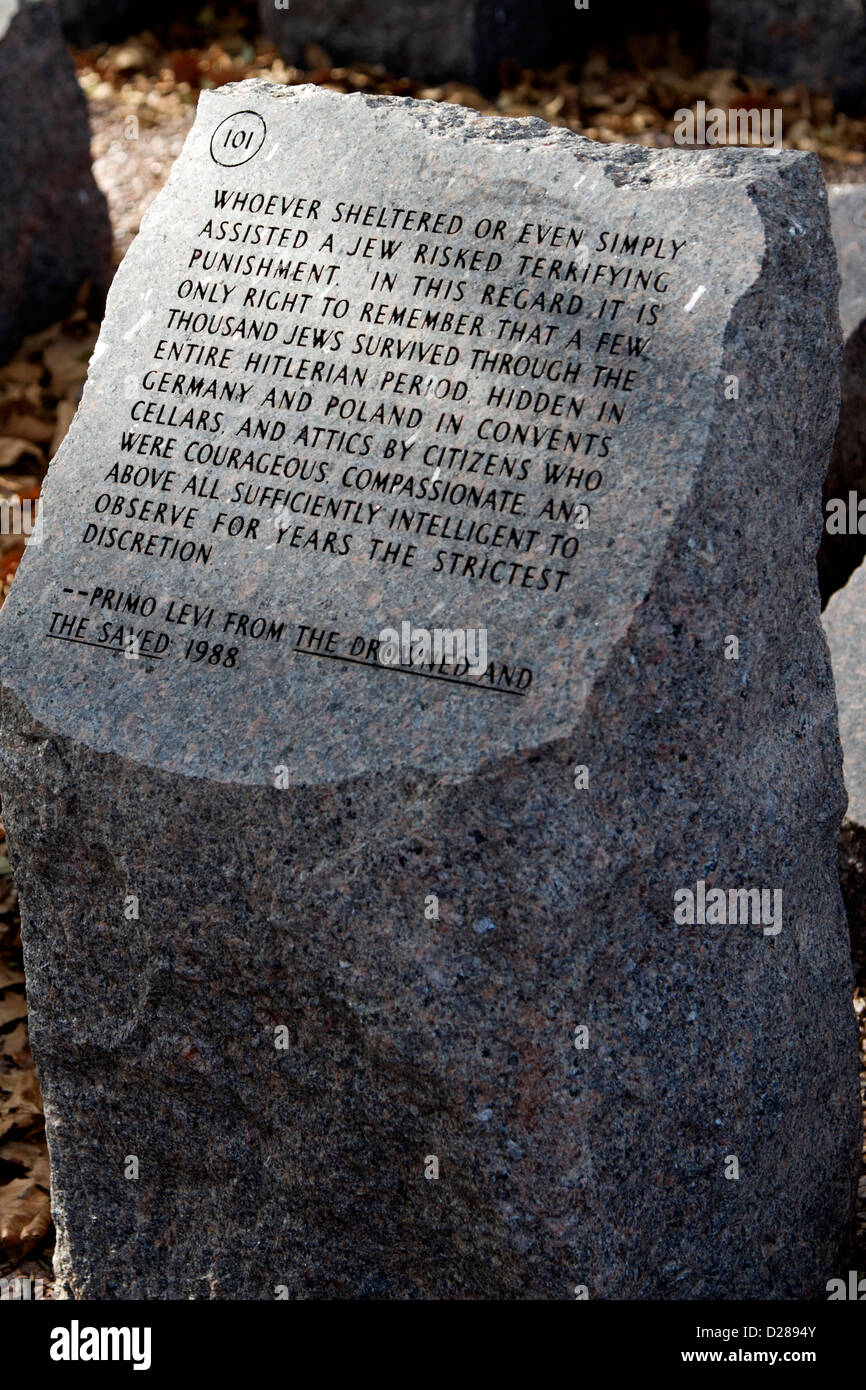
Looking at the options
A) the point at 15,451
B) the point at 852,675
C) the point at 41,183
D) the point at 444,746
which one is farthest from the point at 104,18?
the point at 444,746

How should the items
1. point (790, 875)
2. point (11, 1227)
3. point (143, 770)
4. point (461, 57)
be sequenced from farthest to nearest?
point (461, 57)
point (11, 1227)
point (790, 875)
point (143, 770)

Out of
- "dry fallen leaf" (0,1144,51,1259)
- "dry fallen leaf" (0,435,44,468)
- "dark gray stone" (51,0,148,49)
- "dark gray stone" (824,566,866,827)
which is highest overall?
"dark gray stone" (51,0,148,49)

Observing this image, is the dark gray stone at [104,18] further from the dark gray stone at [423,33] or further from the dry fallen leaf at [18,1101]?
the dry fallen leaf at [18,1101]

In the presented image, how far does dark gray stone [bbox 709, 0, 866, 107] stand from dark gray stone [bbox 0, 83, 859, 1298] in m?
3.80

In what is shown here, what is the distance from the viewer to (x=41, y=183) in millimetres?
5074

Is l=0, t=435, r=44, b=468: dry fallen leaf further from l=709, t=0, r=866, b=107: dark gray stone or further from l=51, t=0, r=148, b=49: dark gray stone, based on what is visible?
l=709, t=0, r=866, b=107: dark gray stone

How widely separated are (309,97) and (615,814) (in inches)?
53.3

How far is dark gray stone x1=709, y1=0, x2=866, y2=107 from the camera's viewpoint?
5824mm

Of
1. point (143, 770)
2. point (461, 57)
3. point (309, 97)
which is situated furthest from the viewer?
point (461, 57)

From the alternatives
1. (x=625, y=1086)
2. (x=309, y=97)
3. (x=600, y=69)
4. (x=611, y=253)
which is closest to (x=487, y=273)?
(x=611, y=253)

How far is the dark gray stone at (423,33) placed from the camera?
5.94 meters

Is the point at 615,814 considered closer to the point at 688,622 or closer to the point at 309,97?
the point at 688,622

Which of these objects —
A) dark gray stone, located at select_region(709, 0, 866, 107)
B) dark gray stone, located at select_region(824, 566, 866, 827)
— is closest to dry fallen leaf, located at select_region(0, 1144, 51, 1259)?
dark gray stone, located at select_region(824, 566, 866, 827)

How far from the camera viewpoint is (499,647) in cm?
219
